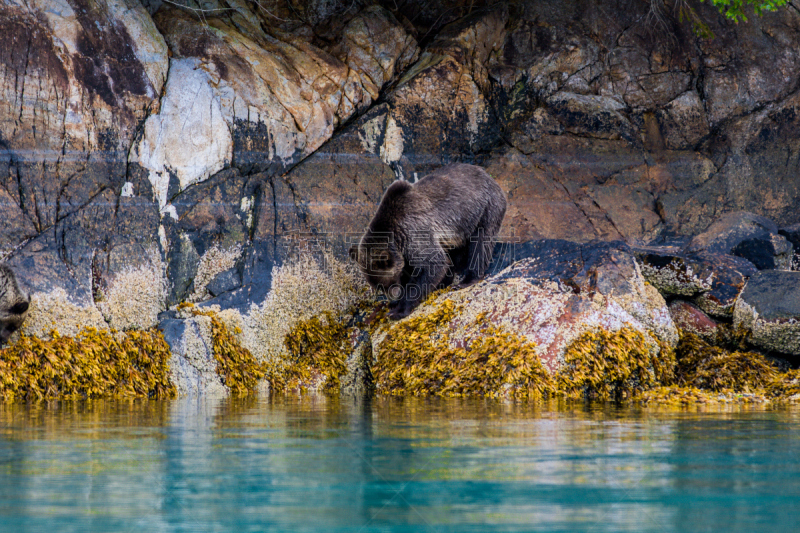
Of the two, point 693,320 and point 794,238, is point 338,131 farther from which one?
point 794,238

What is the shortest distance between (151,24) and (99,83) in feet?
4.12

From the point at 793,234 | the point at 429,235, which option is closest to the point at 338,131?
the point at 429,235

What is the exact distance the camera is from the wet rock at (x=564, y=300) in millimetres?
8320

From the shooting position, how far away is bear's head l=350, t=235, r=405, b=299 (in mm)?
9312

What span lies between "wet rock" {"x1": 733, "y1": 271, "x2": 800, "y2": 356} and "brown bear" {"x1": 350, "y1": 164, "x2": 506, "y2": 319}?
305 centimetres

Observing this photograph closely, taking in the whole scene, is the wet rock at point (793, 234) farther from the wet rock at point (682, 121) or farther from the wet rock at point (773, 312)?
the wet rock at point (773, 312)

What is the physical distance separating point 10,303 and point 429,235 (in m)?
4.80

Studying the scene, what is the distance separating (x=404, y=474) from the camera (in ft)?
12.0

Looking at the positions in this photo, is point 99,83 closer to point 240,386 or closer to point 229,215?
point 229,215

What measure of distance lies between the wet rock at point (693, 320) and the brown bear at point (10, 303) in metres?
7.44

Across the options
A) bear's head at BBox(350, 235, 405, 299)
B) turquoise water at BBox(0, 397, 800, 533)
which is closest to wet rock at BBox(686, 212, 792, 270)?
bear's head at BBox(350, 235, 405, 299)

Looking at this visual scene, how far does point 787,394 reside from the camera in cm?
→ 756

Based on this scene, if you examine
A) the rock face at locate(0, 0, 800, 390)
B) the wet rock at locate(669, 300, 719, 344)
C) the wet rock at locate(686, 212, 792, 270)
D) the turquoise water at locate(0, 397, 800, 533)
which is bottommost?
the turquoise water at locate(0, 397, 800, 533)

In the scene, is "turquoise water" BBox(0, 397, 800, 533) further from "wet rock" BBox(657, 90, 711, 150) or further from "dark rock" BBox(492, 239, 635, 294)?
"wet rock" BBox(657, 90, 711, 150)
